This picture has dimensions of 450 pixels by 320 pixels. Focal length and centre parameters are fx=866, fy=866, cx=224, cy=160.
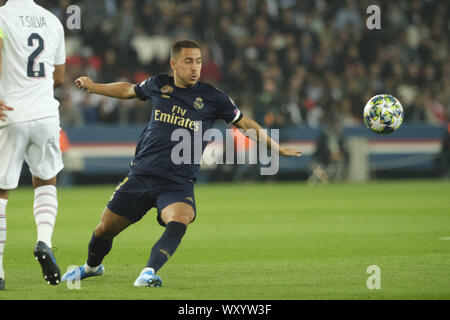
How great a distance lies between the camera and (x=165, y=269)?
809cm

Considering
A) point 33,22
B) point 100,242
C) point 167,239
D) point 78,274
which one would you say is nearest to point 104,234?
point 100,242

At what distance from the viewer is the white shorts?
22.5 feet

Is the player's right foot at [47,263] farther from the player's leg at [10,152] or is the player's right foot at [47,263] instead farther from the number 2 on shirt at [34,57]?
the number 2 on shirt at [34,57]

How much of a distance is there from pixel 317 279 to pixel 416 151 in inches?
687

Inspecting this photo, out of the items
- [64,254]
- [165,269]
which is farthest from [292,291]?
[64,254]

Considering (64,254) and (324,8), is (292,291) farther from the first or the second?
(324,8)

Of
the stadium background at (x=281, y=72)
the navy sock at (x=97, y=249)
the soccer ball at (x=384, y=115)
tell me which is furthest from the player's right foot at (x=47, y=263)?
the stadium background at (x=281, y=72)

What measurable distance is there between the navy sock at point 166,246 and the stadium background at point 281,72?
580 inches

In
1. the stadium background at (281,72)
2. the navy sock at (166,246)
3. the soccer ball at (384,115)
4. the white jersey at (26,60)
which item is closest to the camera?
the navy sock at (166,246)

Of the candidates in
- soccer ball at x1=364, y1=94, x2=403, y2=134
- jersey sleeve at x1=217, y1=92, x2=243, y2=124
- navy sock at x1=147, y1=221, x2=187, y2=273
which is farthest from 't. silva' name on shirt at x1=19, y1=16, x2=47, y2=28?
soccer ball at x1=364, y1=94, x2=403, y2=134

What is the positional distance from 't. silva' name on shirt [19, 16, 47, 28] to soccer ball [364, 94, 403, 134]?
4074mm

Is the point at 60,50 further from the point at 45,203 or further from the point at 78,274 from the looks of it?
the point at 78,274

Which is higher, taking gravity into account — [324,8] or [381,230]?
[324,8]

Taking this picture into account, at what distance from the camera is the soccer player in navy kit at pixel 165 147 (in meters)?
7.16
